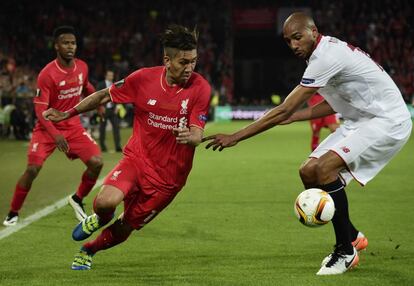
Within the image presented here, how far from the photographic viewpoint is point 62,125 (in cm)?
973

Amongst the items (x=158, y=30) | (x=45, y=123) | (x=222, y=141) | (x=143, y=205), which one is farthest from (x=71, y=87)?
(x=158, y=30)

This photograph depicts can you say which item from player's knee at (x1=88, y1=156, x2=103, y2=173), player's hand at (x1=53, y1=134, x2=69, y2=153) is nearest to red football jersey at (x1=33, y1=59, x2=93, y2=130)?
player's knee at (x1=88, y1=156, x2=103, y2=173)

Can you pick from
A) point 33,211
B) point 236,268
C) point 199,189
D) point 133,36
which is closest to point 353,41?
point 133,36

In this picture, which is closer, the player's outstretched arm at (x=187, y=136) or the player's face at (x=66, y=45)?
the player's outstretched arm at (x=187, y=136)

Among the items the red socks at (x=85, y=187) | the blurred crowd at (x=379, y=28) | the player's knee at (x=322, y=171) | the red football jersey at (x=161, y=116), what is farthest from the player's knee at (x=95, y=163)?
the blurred crowd at (x=379, y=28)

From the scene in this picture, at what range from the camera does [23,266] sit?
693cm

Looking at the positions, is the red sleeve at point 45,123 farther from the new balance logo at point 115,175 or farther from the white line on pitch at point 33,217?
the new balance logo at point 115,175

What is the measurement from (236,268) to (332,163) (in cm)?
126

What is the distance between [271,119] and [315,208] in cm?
82

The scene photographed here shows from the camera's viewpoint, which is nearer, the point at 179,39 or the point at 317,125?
the point at 179,39

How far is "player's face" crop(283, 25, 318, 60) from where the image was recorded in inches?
255

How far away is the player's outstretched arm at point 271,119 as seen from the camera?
6297mm

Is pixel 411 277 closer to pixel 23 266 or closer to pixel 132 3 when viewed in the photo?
pixel 23 266

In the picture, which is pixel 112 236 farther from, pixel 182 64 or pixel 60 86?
pixel 60 86
